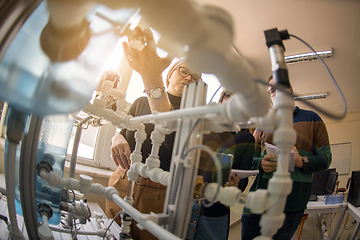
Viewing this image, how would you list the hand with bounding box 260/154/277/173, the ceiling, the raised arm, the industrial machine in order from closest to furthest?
the industrial machine, the raised arm, the hand with bounding box 260/154/277/173, the ceiling

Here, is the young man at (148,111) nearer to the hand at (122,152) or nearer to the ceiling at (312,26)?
the hand at (122,152)

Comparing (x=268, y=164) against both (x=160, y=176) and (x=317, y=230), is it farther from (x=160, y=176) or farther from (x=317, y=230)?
(x=317, y=230)

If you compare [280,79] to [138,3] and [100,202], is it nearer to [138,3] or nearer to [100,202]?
[138,3]

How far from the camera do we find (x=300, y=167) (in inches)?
30.2

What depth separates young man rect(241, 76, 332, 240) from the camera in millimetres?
764

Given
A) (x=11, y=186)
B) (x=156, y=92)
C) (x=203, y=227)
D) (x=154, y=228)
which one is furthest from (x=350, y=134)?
(x=11, y=186)

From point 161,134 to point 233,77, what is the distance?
1.01 feet

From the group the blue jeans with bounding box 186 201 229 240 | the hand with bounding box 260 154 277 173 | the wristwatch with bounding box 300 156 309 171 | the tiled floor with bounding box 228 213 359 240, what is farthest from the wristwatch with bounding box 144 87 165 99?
the tiled floor with bounding box 228 213 359 240

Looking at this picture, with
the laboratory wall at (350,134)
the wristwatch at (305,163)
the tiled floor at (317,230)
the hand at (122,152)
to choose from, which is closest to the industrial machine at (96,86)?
the hand at (122,152)

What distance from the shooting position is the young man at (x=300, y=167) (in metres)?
0.76

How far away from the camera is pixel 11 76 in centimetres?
24

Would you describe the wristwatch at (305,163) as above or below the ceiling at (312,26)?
below

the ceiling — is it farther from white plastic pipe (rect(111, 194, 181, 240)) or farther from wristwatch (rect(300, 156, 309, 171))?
white plastic pipe (rect(111, 194, 181, 240))

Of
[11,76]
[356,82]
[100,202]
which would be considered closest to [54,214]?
[11,76]
